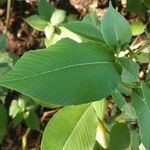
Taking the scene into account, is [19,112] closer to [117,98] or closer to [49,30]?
[49,30]

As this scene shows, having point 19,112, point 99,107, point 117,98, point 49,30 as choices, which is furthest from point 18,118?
point 117,98

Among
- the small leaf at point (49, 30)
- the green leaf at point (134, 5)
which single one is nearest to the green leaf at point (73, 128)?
the small leaf at point (49, 30)

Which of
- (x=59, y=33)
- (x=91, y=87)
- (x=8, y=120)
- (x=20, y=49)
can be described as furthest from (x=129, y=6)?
(x=91, y=87)

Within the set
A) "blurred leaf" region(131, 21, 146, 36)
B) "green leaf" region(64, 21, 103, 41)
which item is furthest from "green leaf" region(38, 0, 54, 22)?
"green leaf" region(64, 21, 103, 41)

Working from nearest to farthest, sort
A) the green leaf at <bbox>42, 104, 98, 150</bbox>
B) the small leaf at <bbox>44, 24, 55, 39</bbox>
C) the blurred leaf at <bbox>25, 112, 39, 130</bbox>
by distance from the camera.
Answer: the green leaf at <bbox>42, 104, 98, 150</bbox> → the small leaf at <bbox>44, 24, 55, 39</bbox> → the blurred leaf at <bbox>25, 112, 39, 130</bbox>

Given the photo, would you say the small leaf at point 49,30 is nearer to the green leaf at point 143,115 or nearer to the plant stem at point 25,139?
the plant stem at point 25,139

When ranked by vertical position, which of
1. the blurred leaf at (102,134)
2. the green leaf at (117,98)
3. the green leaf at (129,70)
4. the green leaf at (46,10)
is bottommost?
the blurred leaf at (102,134)

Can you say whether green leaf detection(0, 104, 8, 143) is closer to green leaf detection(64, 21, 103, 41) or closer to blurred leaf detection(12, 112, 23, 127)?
blurred leaf detection(12, 112, 23, 127)
